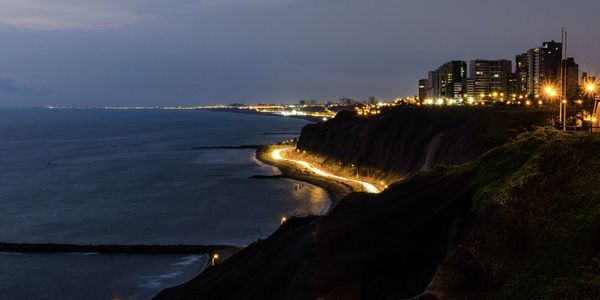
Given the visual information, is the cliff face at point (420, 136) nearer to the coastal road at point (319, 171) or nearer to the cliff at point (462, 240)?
the coastal road at point (319, 171)

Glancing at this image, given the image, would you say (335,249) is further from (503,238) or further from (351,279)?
(503,238)

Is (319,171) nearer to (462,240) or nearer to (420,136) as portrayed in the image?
(420,136)

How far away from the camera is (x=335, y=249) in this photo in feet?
53.6

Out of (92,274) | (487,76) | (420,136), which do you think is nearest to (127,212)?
(92,274)

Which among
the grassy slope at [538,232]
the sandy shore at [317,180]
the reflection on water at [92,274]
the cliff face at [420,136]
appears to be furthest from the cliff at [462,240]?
the sandy shore at [317,180]

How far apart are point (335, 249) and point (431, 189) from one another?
3.39m

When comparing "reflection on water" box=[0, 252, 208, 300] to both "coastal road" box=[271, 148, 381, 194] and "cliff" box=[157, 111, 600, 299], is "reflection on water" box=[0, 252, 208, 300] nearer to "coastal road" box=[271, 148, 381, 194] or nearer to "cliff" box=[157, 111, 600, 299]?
"cliff" box=[157, 111, 600, 299]

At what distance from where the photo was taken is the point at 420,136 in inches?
2603

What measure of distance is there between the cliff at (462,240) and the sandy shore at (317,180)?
3435 centimetres

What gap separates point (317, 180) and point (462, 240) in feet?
187

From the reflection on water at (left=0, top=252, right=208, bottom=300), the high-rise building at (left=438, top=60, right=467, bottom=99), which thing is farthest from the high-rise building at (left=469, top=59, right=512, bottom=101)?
the reflection on water at (left=0, top=252, right=208, bottom=300)

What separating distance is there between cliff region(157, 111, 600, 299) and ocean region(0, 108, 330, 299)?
15380mm

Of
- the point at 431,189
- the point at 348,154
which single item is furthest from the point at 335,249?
the point at 348,154

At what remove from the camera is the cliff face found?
51.1m
